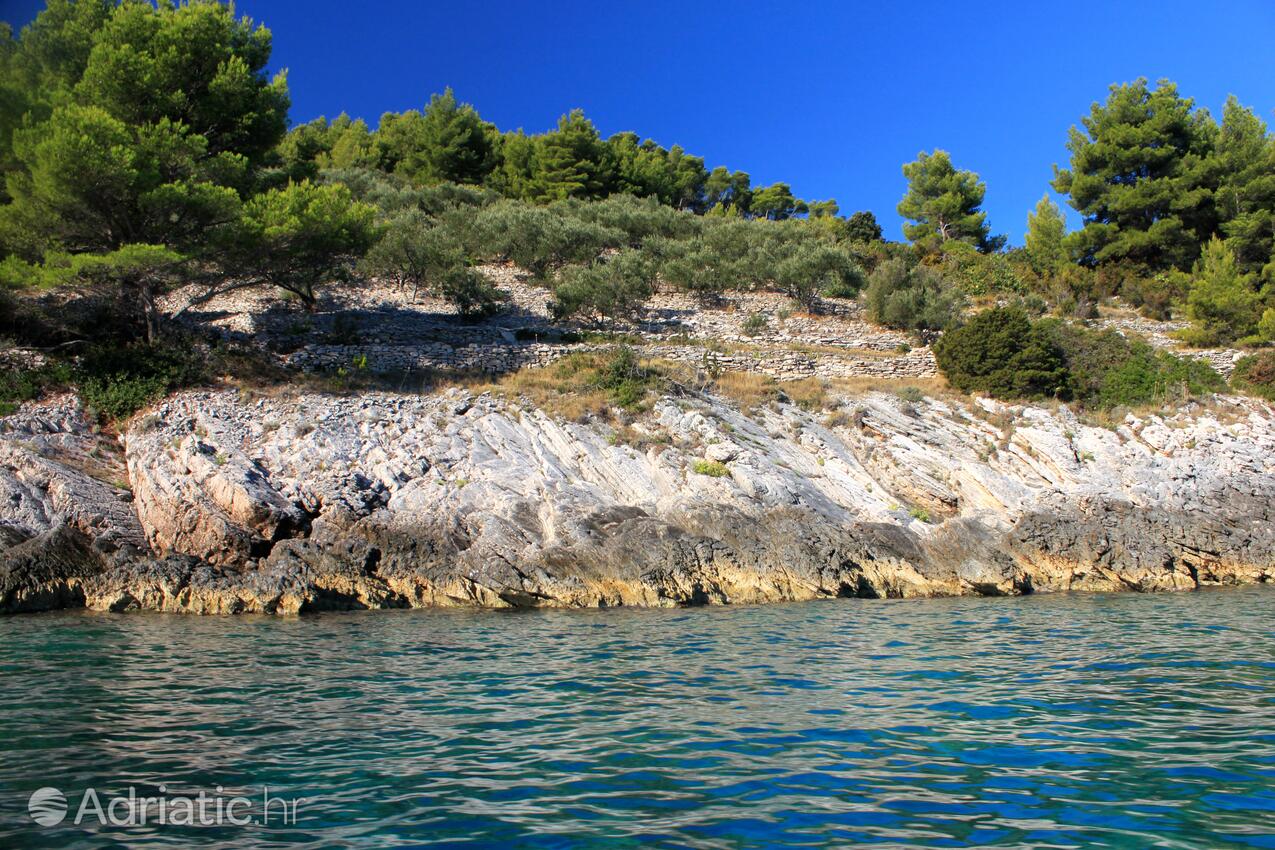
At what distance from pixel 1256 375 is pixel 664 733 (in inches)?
1436

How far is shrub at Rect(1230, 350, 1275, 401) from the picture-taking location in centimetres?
3281

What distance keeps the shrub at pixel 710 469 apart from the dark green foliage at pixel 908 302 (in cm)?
2245

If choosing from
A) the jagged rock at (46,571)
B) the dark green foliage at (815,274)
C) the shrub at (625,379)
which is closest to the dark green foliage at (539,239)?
the dark green foliage at (815,274)

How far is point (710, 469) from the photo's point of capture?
76.8 ft

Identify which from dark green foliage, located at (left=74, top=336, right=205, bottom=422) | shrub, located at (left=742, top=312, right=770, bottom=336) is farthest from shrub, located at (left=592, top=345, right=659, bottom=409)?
dark green foliage, located at (left=74, top=336, right=205, bottom=422)

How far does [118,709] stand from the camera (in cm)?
924

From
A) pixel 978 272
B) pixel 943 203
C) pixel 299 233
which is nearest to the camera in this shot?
pixel 299 233

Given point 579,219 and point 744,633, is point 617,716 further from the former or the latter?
point 579,219

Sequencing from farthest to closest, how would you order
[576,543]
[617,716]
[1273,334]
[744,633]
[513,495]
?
[1273,334], [513,495], [576,543], [744,633], [617,716]

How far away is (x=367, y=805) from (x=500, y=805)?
3.41 ft

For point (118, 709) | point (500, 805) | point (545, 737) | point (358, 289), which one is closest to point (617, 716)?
point (545, 737)

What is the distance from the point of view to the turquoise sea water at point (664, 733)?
18.9 feet

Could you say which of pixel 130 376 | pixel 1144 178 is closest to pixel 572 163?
pixel 1144 178

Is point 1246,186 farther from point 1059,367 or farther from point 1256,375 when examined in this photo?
point 1059,367
